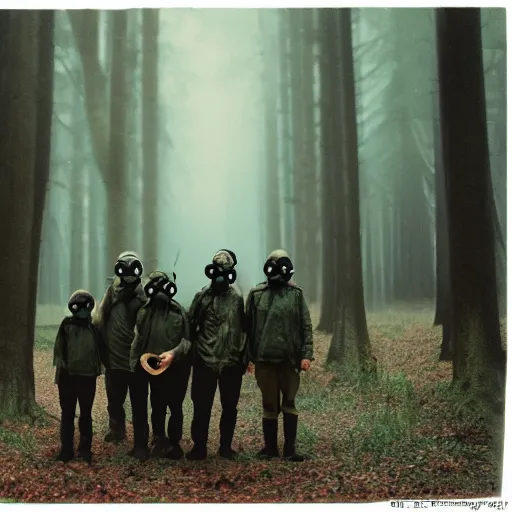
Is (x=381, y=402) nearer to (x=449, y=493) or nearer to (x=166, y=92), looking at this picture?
(x=449, y=493)

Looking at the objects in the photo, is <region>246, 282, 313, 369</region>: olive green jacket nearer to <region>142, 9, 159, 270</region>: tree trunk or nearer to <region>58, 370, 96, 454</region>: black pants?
<region>58, 370, 96, 454</region>: black pants

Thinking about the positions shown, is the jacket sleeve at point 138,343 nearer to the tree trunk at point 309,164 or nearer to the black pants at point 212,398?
the black pants at point 212,398

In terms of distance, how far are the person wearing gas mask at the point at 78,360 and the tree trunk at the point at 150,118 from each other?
162 cm

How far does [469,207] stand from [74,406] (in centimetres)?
514

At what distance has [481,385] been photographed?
24.0 feet

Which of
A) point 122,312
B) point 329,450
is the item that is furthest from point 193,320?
point 329,450

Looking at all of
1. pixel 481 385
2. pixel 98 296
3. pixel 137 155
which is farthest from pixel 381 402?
pixel 137 155

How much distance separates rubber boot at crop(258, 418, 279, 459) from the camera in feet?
21.7

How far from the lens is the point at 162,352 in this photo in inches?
248

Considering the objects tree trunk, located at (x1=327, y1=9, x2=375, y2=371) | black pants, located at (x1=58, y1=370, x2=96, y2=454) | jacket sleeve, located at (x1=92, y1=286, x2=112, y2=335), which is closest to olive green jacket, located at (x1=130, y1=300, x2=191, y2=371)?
jacket sleeve, located at (x1=92, y1=286, x2=112, y2=335)

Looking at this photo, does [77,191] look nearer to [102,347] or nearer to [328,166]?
[102,347]

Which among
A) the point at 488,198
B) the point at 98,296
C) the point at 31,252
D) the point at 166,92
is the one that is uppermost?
the point at 166,92

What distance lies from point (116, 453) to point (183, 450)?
0.77 meters

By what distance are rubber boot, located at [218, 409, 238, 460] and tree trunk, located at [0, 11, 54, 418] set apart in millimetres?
2349
